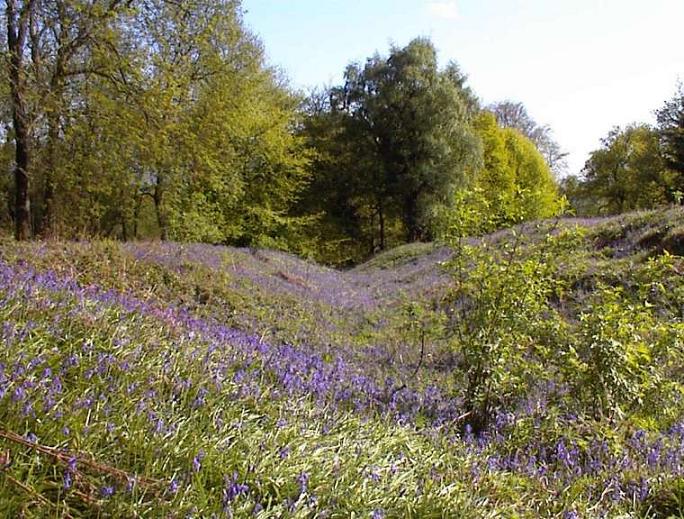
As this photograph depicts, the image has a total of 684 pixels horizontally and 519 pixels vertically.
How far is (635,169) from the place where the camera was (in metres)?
37.5

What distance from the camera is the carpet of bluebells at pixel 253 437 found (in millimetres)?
2092

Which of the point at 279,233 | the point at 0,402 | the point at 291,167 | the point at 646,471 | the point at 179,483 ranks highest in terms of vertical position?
the point at 291,167

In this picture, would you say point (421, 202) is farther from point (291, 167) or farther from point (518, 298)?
point (518, 298)

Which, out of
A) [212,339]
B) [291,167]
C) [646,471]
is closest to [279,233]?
[291,167]

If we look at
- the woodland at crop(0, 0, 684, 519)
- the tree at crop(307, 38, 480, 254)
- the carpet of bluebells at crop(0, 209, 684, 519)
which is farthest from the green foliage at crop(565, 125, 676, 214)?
the carpet of bluebells at crop(0, 209, 684, 519)

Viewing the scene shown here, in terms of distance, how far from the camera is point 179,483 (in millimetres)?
2162

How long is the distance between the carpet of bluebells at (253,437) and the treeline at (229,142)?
194 cm

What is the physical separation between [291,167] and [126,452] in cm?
2568

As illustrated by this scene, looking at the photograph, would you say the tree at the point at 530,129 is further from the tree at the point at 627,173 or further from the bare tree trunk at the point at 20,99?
the bare tree trunk at the point at 20,99

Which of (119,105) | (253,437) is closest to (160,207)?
(119,105)

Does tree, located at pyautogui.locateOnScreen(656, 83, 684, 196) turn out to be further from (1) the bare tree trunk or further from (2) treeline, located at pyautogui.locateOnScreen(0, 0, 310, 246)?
(1) the bare tree trunk

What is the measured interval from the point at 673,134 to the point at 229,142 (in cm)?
2488

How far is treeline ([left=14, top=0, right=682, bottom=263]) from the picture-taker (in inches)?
469

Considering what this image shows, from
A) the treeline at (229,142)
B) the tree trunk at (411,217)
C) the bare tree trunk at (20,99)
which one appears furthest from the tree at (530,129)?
the bare tree trunk at (20,99)
